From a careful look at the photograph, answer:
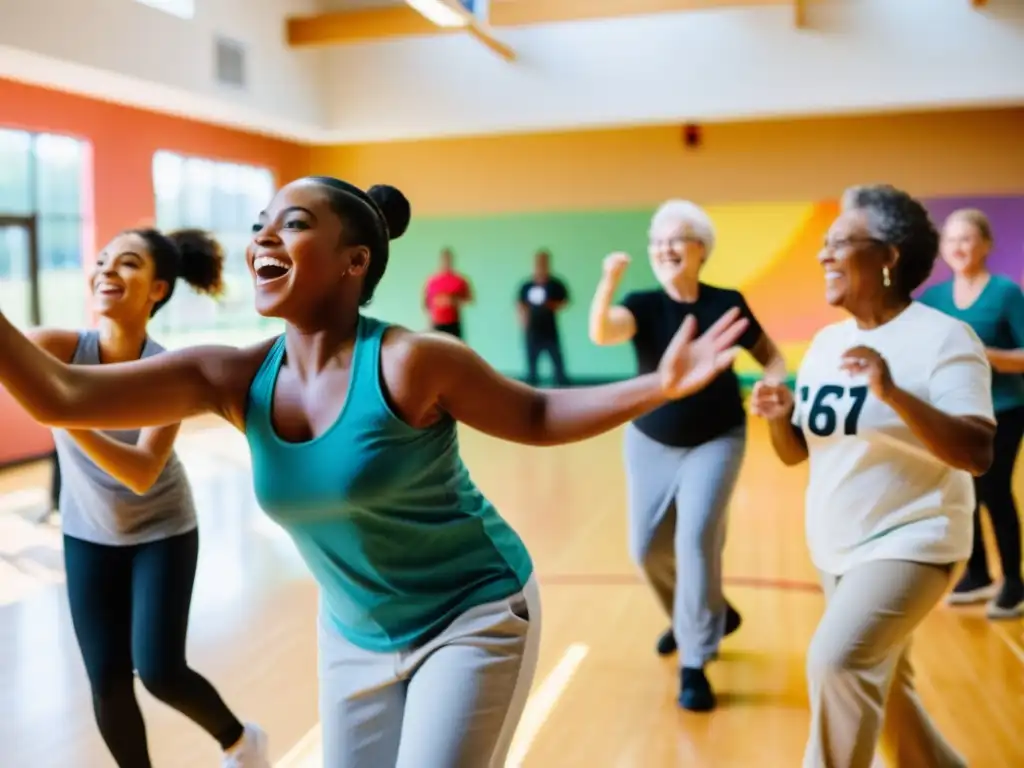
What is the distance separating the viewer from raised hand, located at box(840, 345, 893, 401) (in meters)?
2.09

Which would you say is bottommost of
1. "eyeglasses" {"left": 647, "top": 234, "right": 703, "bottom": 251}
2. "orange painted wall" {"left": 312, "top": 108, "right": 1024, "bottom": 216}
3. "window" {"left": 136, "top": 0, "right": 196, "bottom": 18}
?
"eyeglasses" {"left": 647, "top": 234, "right": 703, "bottom": 251}

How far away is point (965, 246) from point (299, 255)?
3.39 metres

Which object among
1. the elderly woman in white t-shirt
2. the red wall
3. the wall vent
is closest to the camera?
the elderly woman in white t-shirt

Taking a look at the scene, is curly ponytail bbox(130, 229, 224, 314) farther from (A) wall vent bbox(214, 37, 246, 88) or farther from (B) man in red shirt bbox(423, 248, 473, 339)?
(B) man in red shirt bbox(423, 248, 473, 339)

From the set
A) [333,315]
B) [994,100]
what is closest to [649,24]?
[994,100]

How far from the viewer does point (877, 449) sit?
91.5 inches

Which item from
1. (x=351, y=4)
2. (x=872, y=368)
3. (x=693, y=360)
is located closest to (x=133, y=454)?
(x=693, y=360)

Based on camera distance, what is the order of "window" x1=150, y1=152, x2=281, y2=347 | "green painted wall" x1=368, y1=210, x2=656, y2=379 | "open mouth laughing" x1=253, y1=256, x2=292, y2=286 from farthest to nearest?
"green painted wall" x1=368, y1=210, x2=656, y2=379 → "window" x1=150, y1=152, x2=281, y2=347 → "open mouth laughing" x1=253, y1=256, x2=292, y2=286


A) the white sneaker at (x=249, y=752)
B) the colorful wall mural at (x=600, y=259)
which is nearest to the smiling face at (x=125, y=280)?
the white sneaker at (x=249, y=752)

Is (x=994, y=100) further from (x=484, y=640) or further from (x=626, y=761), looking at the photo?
(x=484, y=640)

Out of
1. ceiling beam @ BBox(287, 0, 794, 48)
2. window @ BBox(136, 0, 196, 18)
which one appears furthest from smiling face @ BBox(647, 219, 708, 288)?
window @ BBox(136, 0, 196, 18)

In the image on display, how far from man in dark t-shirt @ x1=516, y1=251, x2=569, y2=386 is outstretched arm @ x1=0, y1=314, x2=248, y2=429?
947 cm

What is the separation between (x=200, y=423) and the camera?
10227 millimetres

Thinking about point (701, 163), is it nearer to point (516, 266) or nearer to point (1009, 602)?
point (516, 266)
